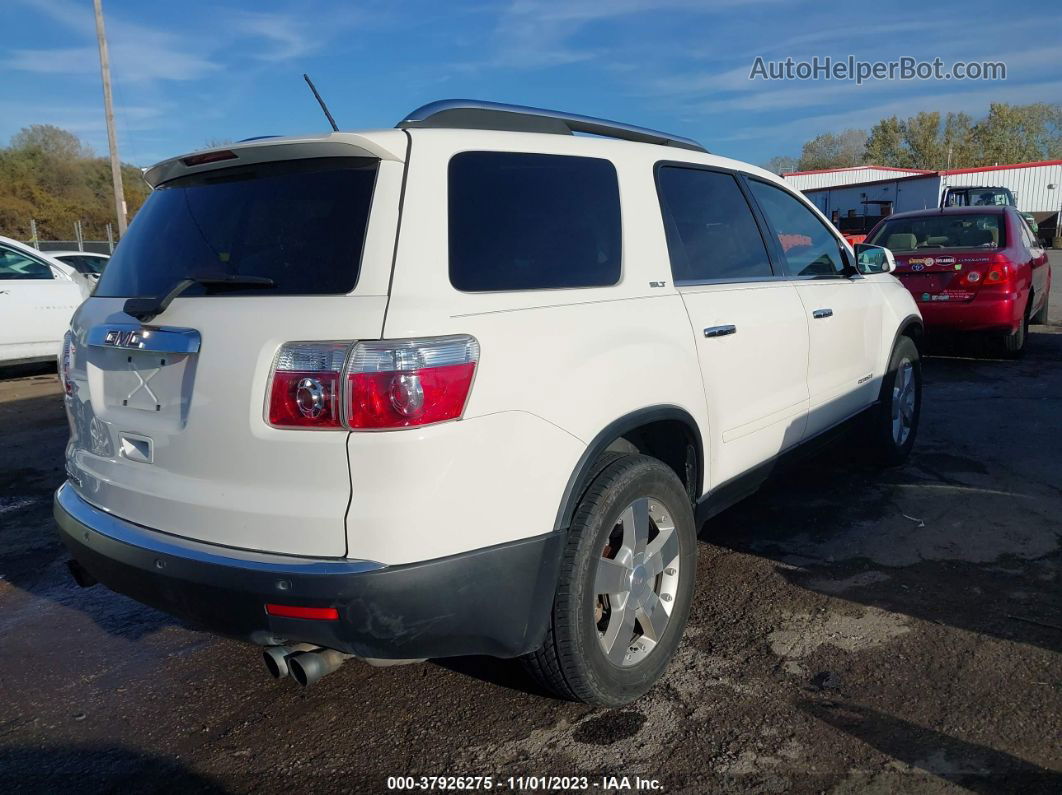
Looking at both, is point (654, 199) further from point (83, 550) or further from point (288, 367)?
point (83, 550)

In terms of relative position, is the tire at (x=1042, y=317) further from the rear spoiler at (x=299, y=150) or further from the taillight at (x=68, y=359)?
the taillight at (x=68, y=359)

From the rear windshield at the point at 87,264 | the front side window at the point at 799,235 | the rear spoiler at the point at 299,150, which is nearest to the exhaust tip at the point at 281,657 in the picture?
the rear spoiler at the point at 299,150

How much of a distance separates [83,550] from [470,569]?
134cm

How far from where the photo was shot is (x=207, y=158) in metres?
2.61

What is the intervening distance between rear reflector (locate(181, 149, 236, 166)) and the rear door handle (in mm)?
1790

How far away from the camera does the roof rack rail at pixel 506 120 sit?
2.54 m

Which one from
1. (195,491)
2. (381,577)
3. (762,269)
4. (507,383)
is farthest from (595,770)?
(762,269)

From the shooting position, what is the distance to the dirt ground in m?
2.44

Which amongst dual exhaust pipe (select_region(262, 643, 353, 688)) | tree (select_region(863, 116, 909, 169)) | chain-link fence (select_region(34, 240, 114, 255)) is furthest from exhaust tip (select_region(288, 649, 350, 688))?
tree (select_region(863, 116, 909, 169))

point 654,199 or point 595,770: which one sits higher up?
point 654,199

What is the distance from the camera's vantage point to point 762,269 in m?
3.82

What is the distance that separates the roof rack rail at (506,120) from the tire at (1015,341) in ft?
23.4

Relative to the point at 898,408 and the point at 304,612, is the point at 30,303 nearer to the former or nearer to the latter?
the point at 304,612

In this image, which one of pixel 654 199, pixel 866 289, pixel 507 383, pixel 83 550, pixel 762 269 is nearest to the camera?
pixel 507 383
